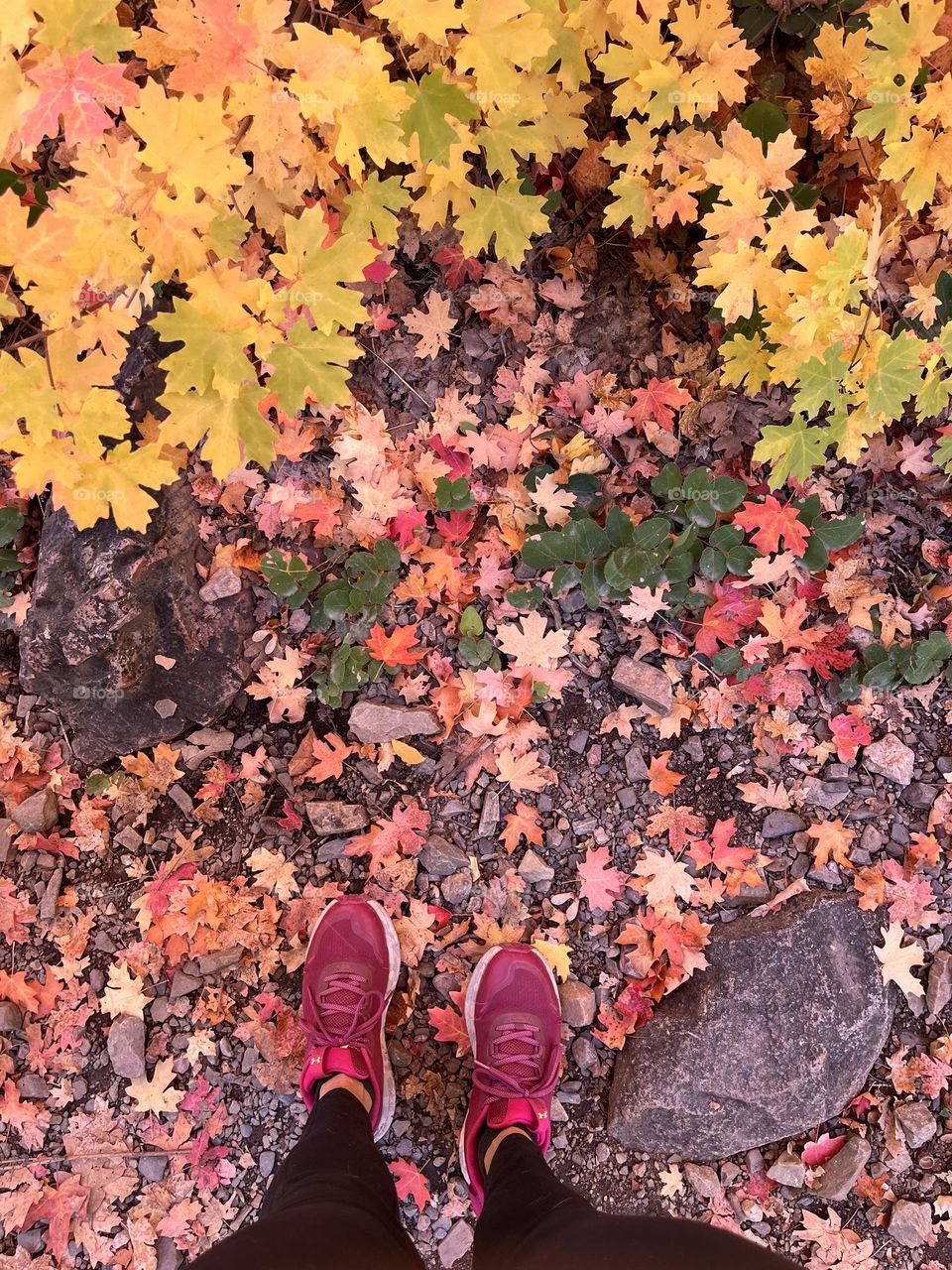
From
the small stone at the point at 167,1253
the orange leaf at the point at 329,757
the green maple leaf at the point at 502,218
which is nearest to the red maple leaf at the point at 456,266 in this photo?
the green maple leaf at the point at 502,218

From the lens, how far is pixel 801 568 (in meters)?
2.29

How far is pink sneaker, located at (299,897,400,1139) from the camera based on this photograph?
2.15 meters

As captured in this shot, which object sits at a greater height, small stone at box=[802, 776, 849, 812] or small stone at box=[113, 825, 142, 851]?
small stone at box=[802, 776, 849, 812]

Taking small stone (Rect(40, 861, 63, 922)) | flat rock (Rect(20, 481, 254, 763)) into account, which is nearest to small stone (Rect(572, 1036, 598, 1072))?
flat rock (Rect(20, 481, 254, 763))

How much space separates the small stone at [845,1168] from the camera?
2.15 metres

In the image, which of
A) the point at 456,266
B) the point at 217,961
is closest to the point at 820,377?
the point at 456,266

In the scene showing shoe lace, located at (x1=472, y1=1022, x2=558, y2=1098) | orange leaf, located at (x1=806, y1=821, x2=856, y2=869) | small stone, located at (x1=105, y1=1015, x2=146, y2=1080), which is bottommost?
small stone, located at (x1=105, y1=1015, x2=146, y2=1080)

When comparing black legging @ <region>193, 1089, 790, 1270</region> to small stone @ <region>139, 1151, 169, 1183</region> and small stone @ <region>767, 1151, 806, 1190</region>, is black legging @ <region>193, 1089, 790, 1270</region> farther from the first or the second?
small stone @ <region>767, 1151, 806, 1190</region>

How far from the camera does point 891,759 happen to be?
2.28 metres

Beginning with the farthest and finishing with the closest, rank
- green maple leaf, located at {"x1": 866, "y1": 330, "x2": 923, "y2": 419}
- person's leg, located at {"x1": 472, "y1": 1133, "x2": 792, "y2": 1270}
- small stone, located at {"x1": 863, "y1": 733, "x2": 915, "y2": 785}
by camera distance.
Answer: small stone, located at {"x1": 863, "y1": 733, "x2": 915, "y2": 785}
green maple leaf, located at {"x1": 866, "y1": 330, "x2": 923, "y2": 419}
person's leg, located at {"x1": 472, "y1": 1133, "x2": 792, "y2": 1270}

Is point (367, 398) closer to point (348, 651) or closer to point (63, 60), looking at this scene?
point (348, 651)

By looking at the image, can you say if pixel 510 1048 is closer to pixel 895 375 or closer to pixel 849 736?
pixel 849 736

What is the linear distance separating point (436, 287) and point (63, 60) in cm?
126

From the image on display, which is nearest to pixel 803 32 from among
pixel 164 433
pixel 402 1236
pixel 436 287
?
pixel 436 287
